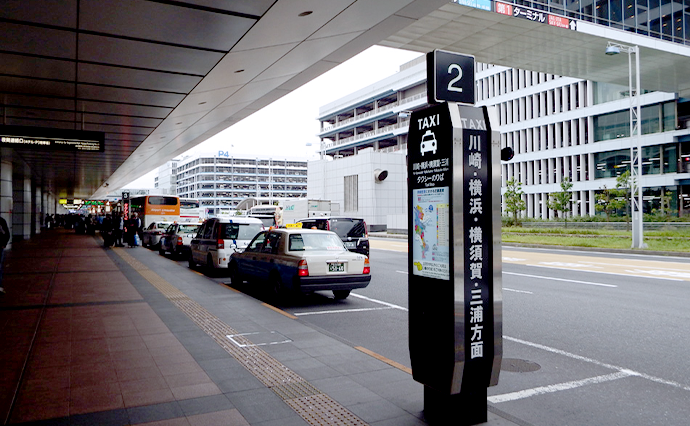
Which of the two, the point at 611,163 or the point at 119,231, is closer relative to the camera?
the point at 119,231

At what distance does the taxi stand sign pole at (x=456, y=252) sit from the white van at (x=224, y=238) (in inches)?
444

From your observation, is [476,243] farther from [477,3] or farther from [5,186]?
[5,186]

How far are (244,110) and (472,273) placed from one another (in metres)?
11.8

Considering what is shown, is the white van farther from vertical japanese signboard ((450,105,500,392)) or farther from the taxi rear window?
vertical japanese signboard ((450,105,500,392))

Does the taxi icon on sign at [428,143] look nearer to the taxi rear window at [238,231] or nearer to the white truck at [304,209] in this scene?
the taxi rear window at [238,231]

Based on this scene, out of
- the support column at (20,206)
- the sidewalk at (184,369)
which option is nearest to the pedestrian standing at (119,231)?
the support column at (20,206)

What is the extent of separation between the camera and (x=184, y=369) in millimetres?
6020

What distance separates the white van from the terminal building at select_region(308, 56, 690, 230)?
125ft

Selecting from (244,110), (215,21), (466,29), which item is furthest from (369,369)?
(466,29)

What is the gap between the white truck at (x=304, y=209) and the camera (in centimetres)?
4306

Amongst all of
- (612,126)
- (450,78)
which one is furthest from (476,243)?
(612,126)

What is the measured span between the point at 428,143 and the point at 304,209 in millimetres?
39243

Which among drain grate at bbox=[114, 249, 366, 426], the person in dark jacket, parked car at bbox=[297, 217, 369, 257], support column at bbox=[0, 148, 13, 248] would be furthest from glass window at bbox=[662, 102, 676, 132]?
support column at bbox=[0, 148, 13, 248]

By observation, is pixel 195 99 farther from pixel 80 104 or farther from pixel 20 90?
A: pixel 20 90
